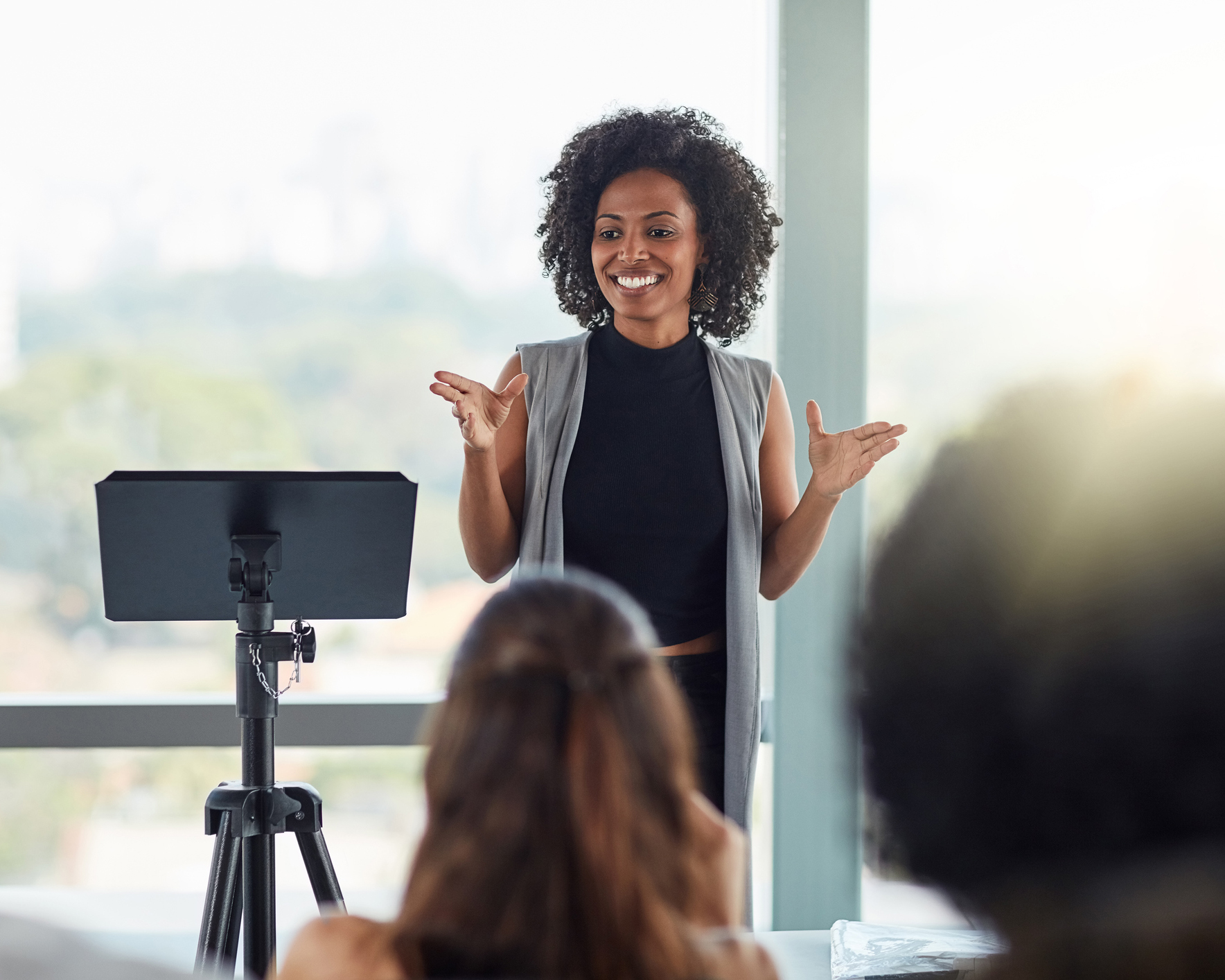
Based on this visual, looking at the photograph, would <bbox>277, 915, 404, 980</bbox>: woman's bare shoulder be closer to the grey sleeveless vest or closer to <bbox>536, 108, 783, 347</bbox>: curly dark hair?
the grey sleeveless vest

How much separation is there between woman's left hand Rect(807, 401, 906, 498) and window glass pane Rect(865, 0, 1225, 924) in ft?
3.38

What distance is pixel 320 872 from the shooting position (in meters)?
1.87

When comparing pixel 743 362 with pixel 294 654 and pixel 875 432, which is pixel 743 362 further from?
pixel 294 654

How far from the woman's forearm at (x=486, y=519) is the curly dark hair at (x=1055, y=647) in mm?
1466

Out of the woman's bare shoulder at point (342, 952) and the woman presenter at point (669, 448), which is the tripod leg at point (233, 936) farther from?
the woman's bare shoulder at point (342, 952)

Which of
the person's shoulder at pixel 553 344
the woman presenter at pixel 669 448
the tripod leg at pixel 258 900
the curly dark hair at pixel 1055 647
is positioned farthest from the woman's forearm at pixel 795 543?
the curly dark hair at pixel 1055 647

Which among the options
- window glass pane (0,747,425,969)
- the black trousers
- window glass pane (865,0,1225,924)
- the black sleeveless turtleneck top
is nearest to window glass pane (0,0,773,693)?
window glass pane (0,747,425,969)

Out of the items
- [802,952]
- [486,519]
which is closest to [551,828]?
[486,519]

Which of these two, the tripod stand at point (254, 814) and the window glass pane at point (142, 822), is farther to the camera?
the window glass pane at point (142, 822)

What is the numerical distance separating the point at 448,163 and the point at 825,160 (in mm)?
1001

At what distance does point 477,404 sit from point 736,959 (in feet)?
3.94

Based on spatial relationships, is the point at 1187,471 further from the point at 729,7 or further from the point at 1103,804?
the point at 729,7

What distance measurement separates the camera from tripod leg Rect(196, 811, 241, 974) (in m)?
1.76

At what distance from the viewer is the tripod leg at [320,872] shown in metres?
1.85
